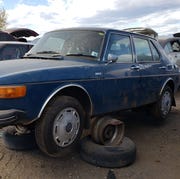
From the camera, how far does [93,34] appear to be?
204 inches

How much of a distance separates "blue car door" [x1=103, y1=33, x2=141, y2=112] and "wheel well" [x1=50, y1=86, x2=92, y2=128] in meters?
0.36

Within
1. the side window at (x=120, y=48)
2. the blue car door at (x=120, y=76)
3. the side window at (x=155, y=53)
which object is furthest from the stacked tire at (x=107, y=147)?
the side window at (x=155, y=53)

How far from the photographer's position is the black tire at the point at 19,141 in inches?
189

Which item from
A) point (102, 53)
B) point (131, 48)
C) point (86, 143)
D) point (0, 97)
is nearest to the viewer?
point (0, 97)

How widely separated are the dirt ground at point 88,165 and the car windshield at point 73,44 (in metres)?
1.49

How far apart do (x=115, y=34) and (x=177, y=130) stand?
2.27 metres

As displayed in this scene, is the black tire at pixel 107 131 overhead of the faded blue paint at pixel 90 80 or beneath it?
beneath

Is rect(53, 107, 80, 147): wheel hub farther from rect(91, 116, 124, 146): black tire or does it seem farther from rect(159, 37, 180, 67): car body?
rect(159, 37, 180, 67): car body

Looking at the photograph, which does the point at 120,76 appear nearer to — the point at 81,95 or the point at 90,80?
the point at 90,80

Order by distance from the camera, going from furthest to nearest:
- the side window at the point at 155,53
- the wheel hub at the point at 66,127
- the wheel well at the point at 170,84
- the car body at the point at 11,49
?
the car body at the point at 11,49 → the wheel well at the point at 170,84 → the side window at the point at 155,53 → the wheel hub at the point at 66,127

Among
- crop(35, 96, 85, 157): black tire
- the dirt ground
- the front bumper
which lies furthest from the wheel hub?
the front bumper

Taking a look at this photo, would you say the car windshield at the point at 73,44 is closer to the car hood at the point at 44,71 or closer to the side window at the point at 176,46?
the car hood at the point at 44,71

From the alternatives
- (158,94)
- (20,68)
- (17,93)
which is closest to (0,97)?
(17,93)

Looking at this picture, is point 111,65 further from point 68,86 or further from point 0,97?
point 0,97
